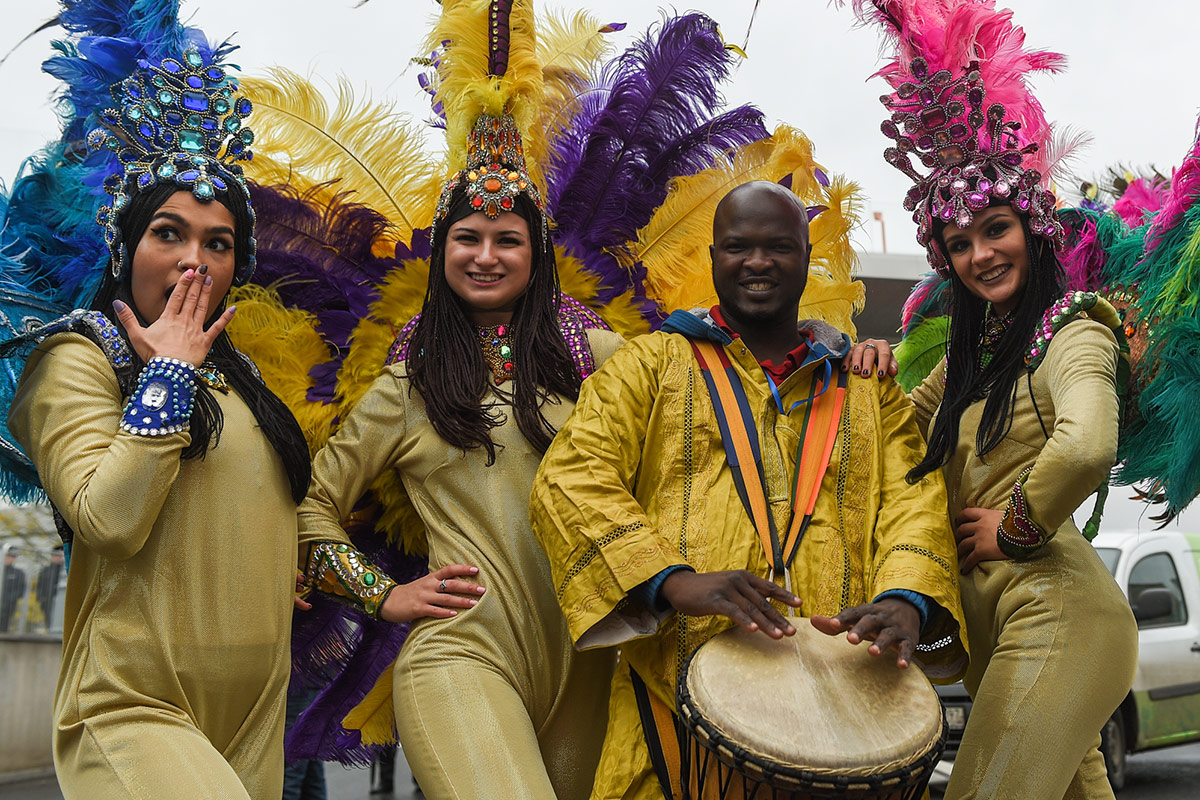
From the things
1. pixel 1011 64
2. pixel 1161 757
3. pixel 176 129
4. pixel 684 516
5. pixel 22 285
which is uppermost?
pixel 1011 64

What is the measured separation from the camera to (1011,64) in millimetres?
3381

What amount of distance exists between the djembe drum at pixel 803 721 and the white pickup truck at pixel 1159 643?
19.6 ft

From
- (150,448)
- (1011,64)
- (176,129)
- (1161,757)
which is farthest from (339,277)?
(1161,757)

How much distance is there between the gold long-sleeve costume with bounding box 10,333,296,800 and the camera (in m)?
2.35

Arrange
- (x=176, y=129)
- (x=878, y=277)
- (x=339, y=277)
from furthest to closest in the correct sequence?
1. (x=878, y=277)
2. (x=339, y=277)
3. (x=176, y=129)

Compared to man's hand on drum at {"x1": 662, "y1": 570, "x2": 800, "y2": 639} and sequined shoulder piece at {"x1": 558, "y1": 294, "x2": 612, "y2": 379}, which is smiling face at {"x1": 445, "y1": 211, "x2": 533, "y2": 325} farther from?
man's hand on drum at {"x1": 662, "y1": 570, "x2": 800, "y2": 639}

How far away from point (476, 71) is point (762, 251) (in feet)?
3.77

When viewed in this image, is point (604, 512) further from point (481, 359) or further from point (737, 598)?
point (481, 359)

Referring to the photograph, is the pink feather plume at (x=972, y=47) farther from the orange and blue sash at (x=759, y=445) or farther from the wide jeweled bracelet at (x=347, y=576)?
the wide jeweled bracelet at (x=347, y=576)

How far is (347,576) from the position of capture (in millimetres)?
2941

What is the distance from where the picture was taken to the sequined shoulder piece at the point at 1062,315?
2992 mm

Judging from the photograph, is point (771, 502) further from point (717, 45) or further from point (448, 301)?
point (717, 45)

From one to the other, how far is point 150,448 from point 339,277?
4.36ft

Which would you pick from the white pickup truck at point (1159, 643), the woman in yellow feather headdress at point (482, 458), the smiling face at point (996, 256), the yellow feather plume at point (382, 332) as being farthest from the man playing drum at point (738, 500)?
the white pickup truck at point (1159, 643)
